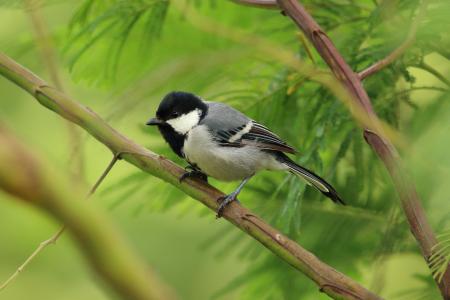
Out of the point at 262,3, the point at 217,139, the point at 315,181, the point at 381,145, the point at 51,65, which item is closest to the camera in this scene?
the point at 51,65

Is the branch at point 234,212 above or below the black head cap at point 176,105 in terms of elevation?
above

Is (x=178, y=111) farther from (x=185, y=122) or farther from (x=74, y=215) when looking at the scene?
(x=74, y=215)

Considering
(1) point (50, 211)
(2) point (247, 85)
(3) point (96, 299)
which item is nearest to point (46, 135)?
(3) point (96, 299)

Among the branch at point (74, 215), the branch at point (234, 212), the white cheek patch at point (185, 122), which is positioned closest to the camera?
the branch at point (74, 215)

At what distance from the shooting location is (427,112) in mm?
1251

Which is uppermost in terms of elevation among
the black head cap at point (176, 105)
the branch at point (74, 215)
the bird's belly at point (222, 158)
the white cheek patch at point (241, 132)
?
the branch at point (74, 215)

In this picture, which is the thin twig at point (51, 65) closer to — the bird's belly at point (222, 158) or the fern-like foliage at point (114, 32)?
the fern-like foliage at point (114, 32)

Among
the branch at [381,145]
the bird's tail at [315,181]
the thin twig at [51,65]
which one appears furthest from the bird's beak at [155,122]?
the thin twig at [51,65]

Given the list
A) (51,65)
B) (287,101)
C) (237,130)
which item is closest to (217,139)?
(237,130)

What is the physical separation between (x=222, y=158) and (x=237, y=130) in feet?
0.27

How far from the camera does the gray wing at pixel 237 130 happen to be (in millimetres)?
1588

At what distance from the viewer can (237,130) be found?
1716 mm

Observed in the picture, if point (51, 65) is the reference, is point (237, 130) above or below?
below

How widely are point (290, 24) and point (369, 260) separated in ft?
1.97
